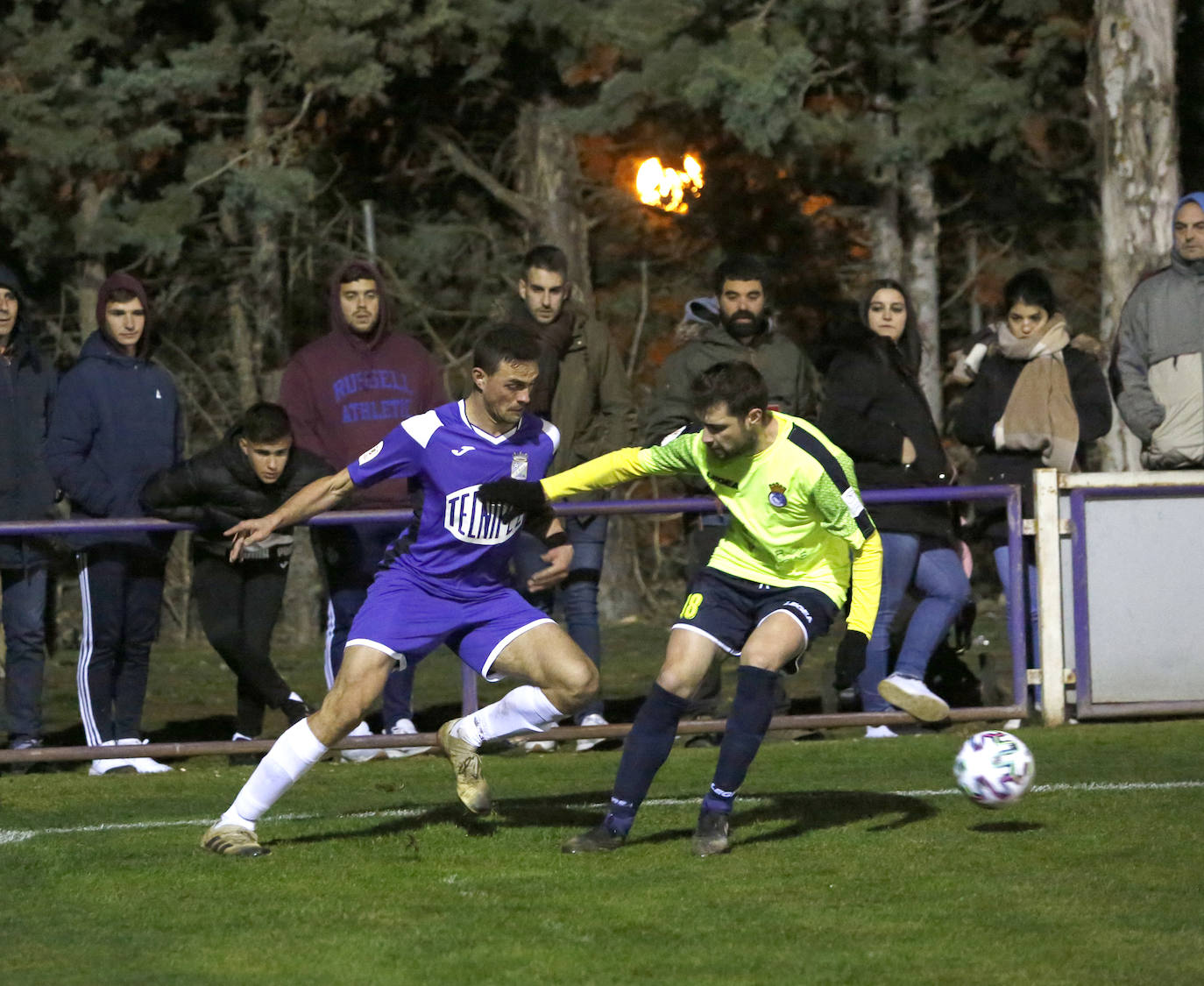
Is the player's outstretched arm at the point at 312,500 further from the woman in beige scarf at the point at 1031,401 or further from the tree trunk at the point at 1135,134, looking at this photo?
the tree trunk at the point at 1135,134

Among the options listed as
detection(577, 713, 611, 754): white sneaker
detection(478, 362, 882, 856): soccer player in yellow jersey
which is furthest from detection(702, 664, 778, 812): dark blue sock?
detection(577, 713, 611, 754): white sneaker

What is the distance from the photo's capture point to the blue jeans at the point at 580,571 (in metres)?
9.45

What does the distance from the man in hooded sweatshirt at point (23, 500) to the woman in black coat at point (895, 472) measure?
12.5 feet

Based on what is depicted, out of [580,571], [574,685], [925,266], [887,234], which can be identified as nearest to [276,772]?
[574,685]

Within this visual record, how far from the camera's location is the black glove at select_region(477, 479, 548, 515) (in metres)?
6.89

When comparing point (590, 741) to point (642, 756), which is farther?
point (590, 741)

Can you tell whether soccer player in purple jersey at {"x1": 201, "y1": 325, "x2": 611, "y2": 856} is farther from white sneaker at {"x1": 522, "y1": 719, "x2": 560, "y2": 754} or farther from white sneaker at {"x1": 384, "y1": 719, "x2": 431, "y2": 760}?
white sneaker at {"x1": 522, "y1": 719, "x2": 560, "y2": 754}

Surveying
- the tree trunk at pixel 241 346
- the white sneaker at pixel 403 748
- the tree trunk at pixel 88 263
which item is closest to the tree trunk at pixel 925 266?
the tree trunk at pixel 241 346

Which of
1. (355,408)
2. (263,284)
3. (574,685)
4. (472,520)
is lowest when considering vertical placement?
(574,685)

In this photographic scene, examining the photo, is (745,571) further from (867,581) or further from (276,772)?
(276,772)

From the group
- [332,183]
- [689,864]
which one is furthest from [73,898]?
[332,183]

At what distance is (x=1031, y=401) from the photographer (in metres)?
9.88

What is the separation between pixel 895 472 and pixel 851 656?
3099 millimetres

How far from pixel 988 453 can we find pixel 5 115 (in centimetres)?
1051
